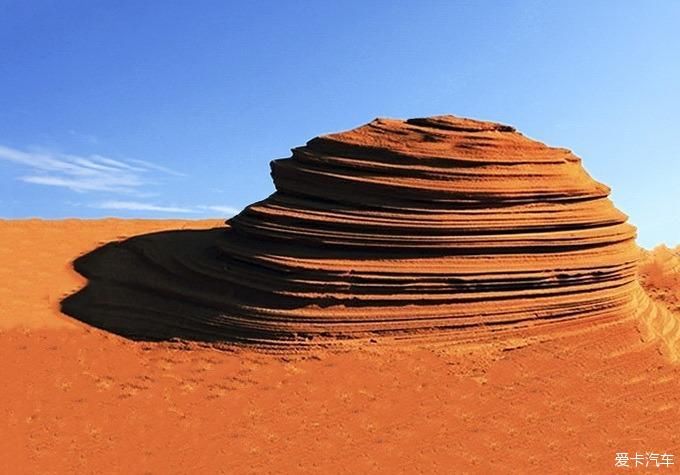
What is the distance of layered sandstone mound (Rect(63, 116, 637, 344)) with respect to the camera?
12953 mm

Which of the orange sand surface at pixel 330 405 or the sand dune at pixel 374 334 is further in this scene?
the sand dune at pixel 374 334

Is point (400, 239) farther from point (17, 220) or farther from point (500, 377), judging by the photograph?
point (17, 220)

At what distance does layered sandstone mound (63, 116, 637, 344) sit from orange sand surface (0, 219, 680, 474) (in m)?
0.57

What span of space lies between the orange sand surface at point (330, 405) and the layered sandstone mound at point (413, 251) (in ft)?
1.88

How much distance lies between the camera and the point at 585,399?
38.6ft

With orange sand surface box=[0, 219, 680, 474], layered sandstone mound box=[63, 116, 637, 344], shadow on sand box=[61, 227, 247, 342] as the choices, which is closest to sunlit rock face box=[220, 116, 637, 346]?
layered sandstone mound box=[63, 116, 637, 344]

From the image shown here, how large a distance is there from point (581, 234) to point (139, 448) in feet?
31.5

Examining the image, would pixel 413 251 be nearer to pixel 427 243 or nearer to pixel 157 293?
pixel 427 243

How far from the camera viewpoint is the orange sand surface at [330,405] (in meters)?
9.84

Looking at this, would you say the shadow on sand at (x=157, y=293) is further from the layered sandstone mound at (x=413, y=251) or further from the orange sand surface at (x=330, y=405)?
the orange sand surface at (x=330, y=405)

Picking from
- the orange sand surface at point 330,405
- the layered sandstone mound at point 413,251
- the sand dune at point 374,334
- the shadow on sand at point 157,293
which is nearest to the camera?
the orange sand surface at point 330,405

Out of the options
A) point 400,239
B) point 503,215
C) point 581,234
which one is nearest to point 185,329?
point 400,239

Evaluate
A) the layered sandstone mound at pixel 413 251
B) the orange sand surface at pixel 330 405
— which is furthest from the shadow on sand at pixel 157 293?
the orange sand surface at pixel 330 405

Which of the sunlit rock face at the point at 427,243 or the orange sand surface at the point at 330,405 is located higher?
the sunlit rock face at the point at 427,243
